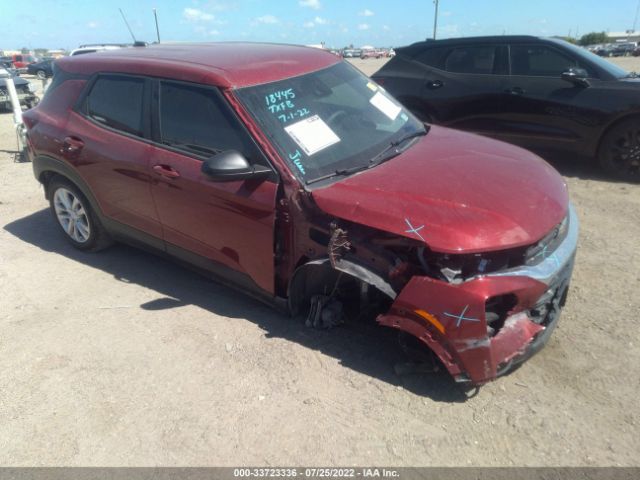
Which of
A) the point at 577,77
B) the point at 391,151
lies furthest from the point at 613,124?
the point at 391,151

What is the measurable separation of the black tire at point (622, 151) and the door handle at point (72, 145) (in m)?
5.75

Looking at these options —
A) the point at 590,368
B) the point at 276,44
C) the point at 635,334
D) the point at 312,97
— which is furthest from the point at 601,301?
the point at 276,44

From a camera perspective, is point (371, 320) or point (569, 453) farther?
point (371, 320)

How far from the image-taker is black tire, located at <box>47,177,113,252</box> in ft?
14.5

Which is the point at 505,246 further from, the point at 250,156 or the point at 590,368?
the point at 250,156

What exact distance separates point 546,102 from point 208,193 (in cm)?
477

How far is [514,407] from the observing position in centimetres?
264

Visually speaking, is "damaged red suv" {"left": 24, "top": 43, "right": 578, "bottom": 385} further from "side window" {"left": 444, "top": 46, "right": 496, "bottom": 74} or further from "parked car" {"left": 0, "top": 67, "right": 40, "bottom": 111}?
"parked car" {"left": 0, "top": 67, "right": 40, "bottom": 111}

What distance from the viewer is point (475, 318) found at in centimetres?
243

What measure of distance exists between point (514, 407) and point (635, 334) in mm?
1132

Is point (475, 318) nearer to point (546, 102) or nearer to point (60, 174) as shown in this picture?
point (60, 174)

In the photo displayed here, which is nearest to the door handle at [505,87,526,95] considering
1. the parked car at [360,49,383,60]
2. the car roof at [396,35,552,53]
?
the car roof at [396,35,552,53]

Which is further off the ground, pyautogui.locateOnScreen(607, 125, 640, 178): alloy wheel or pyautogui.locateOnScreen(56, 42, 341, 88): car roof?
pyautogui.locateOnScreen(56, 42, 341, 88): car roof

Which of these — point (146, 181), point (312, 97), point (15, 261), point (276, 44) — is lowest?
point (15, 261)
